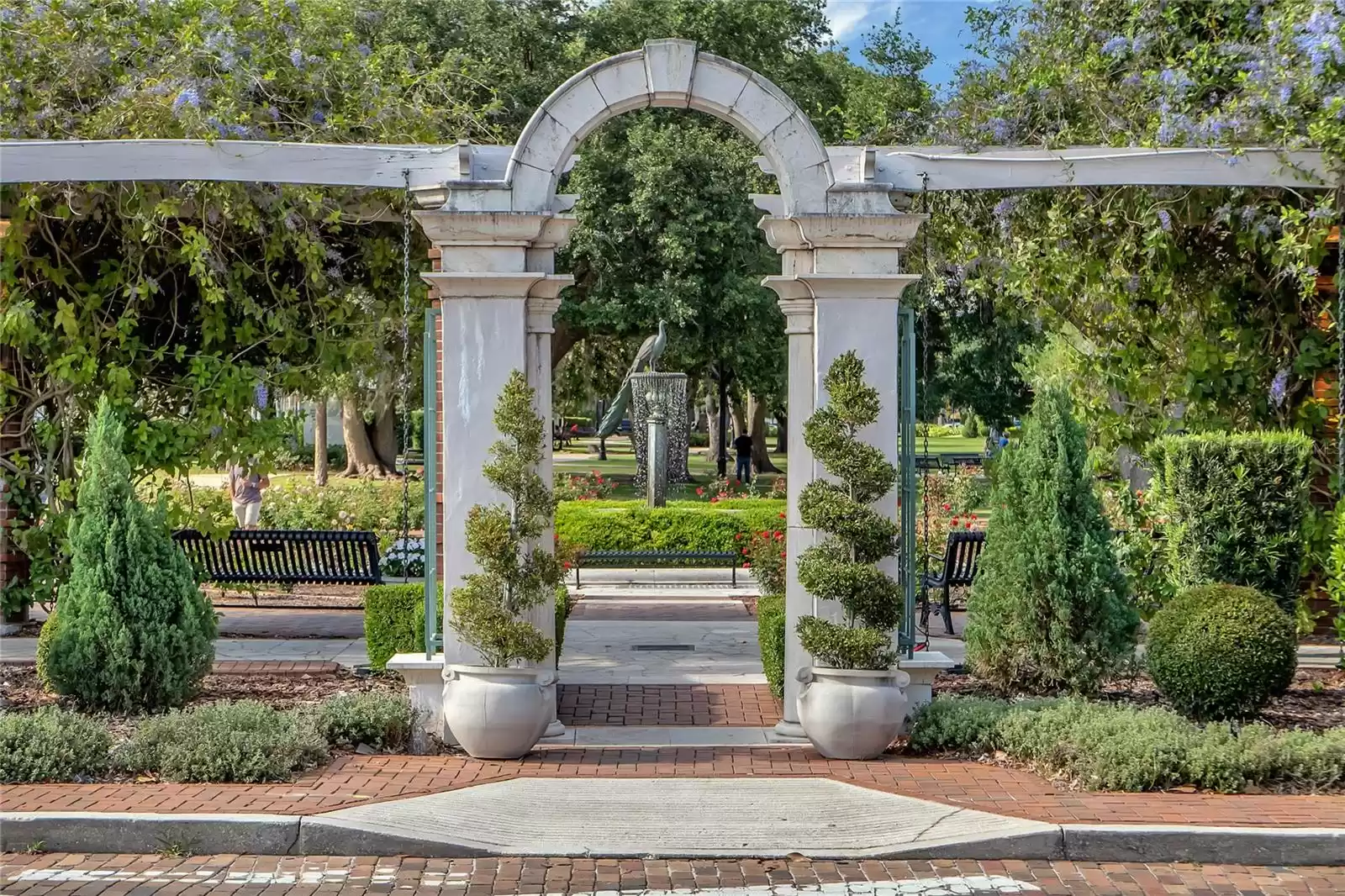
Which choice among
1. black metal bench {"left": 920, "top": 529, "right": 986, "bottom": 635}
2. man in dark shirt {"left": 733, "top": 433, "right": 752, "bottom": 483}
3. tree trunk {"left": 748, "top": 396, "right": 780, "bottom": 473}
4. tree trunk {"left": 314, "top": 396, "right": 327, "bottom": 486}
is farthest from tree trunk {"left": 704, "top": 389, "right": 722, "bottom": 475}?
black metal bench {"left": 920, "top": 529, "right": 986, "bottom": 635}

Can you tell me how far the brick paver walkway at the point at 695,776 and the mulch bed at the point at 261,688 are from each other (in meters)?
1.43

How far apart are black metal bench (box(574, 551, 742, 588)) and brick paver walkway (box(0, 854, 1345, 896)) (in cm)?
819

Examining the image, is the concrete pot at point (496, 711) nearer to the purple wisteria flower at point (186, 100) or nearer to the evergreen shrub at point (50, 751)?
the evergreen shrub at point (50, 751)

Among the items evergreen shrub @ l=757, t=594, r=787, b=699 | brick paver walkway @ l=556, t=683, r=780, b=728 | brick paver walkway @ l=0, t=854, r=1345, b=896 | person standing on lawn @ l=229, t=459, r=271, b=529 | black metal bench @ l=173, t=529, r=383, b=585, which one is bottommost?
brick paver walkway @ l=0, t=854, r=1345, b=896

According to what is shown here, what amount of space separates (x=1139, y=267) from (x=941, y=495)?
31.1ft

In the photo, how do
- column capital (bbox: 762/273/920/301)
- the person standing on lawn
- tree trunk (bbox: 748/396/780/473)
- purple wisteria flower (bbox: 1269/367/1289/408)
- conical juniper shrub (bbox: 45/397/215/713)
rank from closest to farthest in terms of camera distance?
column capital (bbox: 762/273/920/301) → conical juniper shrub (bbox: 45/397/215/713) → purple wisteria flower (bbox: 1269/367/1289/408) → the person standing on lawn → tree trunk (bbox: 748/396/780/473)

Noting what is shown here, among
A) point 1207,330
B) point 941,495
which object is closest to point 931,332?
point 941,495

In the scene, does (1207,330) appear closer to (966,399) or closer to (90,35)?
(90,35)

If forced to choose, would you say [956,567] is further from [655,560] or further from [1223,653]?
[655,560]

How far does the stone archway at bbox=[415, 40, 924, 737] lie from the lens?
7.68 metres

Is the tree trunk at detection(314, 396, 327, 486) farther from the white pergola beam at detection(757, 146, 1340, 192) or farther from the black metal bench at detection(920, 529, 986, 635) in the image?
the white pergola beam at detection(757, 146, 1340, 192)

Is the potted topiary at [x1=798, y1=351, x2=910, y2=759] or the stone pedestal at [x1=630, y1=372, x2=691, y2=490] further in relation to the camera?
the stone pedestal at [x1=630, y1=372, x2=691, y2=490]

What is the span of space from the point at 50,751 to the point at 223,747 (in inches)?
34.8

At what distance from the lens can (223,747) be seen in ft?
23.0
